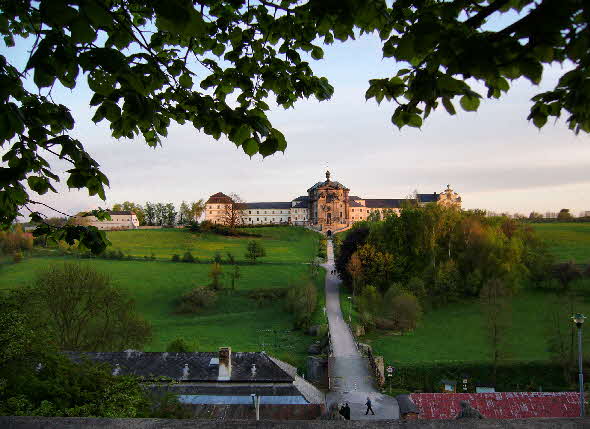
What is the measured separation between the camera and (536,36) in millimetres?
2318

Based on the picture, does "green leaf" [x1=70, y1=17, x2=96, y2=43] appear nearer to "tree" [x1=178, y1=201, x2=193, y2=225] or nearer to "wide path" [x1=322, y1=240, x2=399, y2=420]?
"wide path" [x1=322, y1=240, x2=399, y2=420]

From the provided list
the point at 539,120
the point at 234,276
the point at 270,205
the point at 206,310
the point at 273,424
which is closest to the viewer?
the point at 273,424

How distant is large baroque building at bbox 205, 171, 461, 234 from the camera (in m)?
113

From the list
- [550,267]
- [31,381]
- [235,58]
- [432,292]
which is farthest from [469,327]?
[235,58]

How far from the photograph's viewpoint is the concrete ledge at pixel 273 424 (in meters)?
2.80

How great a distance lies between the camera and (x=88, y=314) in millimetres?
30641

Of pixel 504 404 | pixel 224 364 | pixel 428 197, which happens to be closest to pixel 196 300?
pixel 224 364

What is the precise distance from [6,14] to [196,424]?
3274 millimetres

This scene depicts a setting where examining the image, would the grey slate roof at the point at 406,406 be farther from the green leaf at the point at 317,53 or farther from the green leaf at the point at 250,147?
the green leaf at the point at 250,147

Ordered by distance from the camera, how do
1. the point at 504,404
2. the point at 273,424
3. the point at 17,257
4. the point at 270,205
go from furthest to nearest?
the point at 270,205
the point at 17,257
the point at 504,404
the point at 273,424

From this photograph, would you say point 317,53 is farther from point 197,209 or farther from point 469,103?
point 197,209

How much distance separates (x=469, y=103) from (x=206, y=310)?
4429cm

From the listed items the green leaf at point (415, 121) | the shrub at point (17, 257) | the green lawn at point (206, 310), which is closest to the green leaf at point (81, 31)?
the green leaf at point (415, 121)

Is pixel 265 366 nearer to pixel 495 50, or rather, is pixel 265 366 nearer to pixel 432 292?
pixel 495 50
